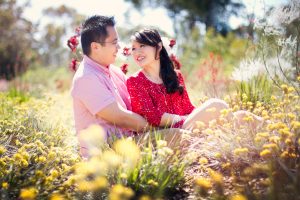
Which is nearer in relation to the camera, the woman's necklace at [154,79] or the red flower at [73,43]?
the woman's necklace at [154,79]

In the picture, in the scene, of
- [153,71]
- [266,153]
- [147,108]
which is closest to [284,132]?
[266,153]

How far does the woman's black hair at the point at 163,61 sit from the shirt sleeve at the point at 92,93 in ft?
2.05

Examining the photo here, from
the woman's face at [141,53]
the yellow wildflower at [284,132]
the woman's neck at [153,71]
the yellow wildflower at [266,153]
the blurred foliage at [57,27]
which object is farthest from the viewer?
the blurred foliage at [57,27]

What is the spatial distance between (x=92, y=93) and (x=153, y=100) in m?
0.63

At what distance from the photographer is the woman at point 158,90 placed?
351cm

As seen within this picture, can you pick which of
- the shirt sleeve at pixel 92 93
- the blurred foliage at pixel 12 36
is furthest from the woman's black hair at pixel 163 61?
the blurred foliage at pixel 12 36

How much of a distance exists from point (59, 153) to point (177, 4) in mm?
19220

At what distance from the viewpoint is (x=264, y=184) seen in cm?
253

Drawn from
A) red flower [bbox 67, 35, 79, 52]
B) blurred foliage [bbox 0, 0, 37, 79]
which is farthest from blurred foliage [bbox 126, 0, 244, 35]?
red flower [bbox 67, 35, 79, 52]

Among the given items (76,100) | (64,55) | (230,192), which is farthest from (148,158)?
(64,55)

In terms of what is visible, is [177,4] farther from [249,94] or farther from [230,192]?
[230,192]

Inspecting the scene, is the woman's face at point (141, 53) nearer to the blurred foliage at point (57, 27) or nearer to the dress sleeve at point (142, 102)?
the dress sleeve at point (142, 102)

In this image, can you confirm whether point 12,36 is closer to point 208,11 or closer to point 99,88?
point 208,11

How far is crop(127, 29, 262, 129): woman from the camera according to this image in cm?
351
